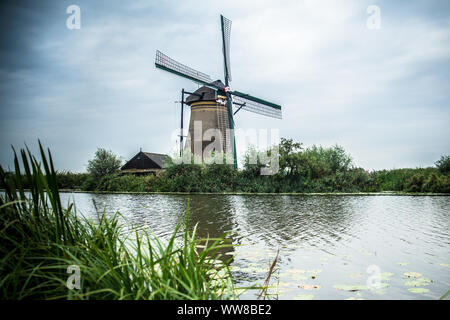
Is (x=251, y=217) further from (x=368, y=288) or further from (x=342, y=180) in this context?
(x=342, y=180)

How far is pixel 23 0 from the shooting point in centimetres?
316

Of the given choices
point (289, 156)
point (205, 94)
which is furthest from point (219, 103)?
point (289, 156)

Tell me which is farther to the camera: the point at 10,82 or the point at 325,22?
the point at 325,22

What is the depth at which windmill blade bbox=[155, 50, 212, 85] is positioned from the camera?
65.7ft

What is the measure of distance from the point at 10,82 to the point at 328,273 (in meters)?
3.58

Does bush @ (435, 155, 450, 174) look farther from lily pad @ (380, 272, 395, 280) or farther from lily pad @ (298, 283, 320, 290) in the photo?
lily pad @ (298, 283, 320, 290)

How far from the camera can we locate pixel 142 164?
28.7 metres

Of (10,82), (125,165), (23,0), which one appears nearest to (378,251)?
(10,82)

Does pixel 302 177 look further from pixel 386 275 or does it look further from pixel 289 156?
pixel 386 275

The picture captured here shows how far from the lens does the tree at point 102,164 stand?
2391 cm

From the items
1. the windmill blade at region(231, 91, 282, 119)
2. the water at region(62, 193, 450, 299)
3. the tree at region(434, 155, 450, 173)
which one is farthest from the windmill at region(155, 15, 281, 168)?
the water at region(62, 193, 450, 299)

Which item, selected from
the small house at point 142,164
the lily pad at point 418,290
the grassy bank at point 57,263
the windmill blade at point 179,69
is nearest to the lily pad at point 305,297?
the lily pad at point 418,290

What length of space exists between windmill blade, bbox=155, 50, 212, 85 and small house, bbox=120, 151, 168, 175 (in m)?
9.60
